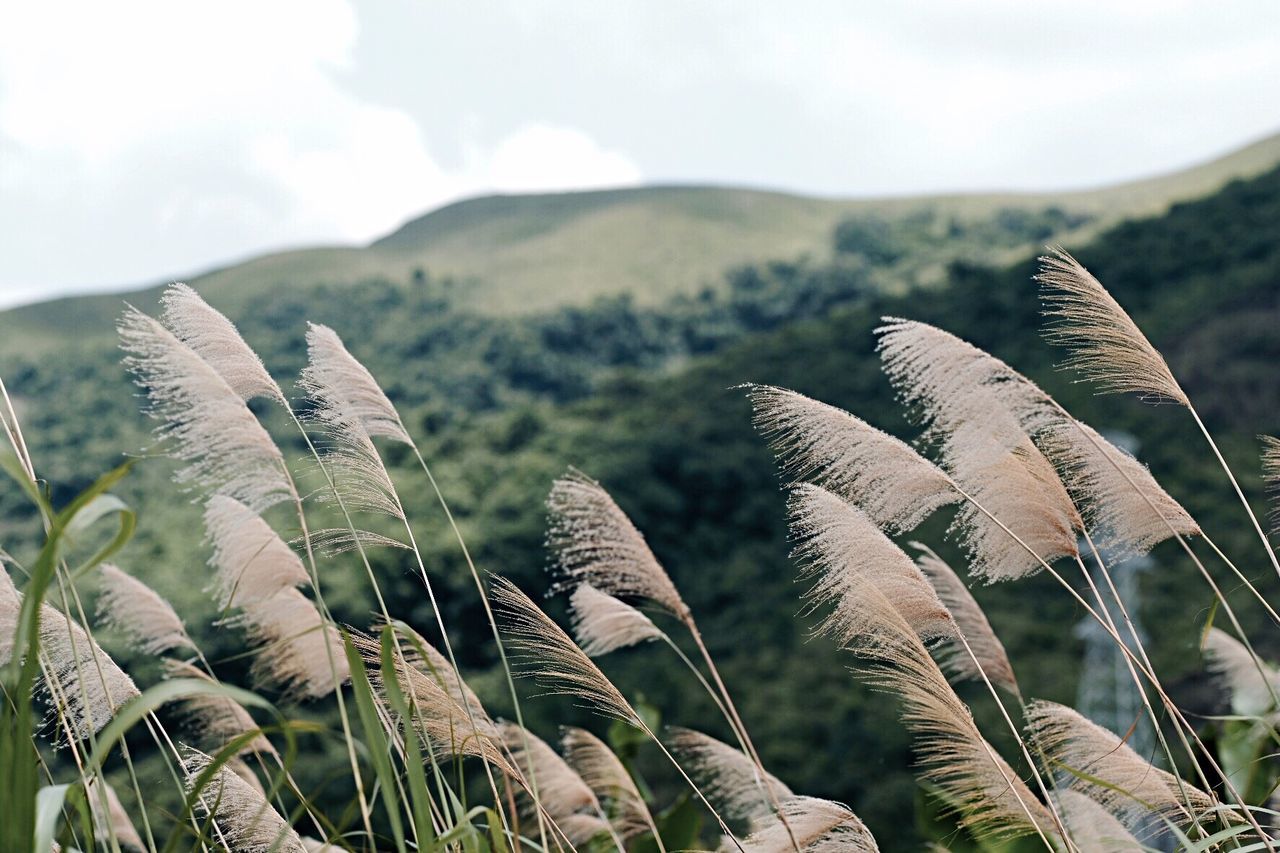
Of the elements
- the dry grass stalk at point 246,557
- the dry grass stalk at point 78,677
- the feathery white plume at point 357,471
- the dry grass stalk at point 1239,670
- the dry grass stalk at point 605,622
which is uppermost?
the feathery white plume at point 357,471

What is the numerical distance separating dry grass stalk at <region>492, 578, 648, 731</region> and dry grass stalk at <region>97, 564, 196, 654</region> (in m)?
0.73

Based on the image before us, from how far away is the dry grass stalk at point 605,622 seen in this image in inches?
82.3

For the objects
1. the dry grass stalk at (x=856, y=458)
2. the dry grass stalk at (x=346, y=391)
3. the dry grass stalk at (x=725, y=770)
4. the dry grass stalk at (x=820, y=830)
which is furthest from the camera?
the dry grass stalk at (x=725, y=770)

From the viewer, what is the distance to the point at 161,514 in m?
31.9

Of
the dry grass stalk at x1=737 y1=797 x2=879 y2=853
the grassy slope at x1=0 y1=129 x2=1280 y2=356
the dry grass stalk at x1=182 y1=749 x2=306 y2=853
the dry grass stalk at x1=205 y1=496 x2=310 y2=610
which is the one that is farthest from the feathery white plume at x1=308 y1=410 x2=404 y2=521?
the grassy slope at x1=0 y1=129 x2=1280 y2=356

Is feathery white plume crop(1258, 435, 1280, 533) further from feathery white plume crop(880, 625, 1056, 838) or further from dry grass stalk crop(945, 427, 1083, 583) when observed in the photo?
feathery white plume crop(880, 625, 1056, 838)

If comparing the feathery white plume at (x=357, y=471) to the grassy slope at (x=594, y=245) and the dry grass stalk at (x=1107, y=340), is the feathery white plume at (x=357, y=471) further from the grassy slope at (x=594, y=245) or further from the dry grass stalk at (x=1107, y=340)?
the grassy slope at (x=594, y=245)

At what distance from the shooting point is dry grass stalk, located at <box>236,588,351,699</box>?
1891mm

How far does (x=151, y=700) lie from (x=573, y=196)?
7360 centimetres

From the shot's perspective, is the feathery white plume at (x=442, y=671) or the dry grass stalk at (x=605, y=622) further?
the dry grass stalk at (x=605, y=622)

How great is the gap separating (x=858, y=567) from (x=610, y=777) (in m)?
1.11

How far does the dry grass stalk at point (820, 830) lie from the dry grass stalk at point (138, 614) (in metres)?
1.11

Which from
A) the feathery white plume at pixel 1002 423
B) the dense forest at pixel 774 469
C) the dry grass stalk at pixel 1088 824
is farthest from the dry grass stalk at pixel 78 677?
the dense forest at pixel 774 469

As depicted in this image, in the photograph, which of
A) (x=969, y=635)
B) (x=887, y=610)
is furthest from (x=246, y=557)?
(x=969, y=635)
